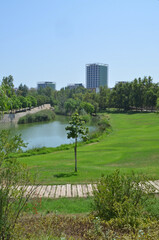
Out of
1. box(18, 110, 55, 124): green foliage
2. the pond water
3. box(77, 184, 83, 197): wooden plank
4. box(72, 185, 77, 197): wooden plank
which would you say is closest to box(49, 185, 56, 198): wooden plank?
box(72, 185, 77, 197): wooden plank

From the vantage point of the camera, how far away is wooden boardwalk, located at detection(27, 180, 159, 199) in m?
7.39

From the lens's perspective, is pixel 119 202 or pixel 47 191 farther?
pixel 47 191

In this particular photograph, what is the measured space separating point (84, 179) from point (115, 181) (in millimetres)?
3706

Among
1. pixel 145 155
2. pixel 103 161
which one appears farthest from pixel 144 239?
pixel 145 155

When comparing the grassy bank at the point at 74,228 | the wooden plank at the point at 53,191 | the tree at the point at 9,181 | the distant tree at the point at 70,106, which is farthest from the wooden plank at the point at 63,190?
the distant tree at the point at 70,106

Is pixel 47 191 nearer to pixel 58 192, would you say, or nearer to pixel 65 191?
pixel 58 192

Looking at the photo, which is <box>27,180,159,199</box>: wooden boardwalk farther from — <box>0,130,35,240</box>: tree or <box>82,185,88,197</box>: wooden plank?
<box>0,130,35,240</box>: tree

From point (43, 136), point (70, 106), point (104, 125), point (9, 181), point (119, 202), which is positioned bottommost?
point (43, 136)

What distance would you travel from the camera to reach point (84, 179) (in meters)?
8.92

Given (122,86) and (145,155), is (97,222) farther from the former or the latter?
(122,86)

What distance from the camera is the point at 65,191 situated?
306 inches

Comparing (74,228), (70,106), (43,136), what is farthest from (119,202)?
(70,106)

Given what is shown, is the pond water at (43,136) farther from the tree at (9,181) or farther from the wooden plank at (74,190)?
the tree at (9,181)

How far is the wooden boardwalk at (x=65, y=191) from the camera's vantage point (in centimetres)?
739
